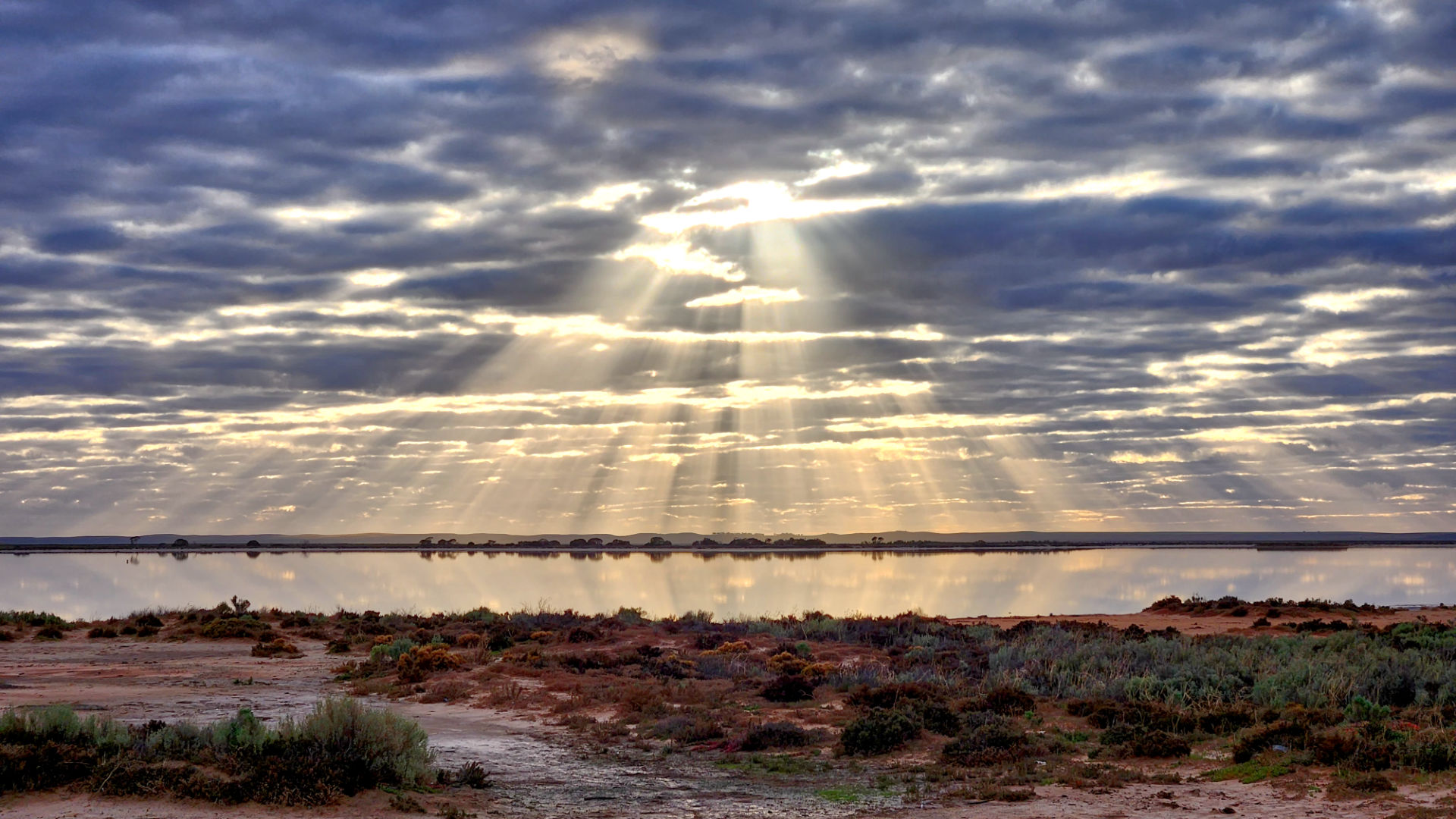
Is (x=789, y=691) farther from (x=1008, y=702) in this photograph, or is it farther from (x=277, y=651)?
(x=277, y=651)

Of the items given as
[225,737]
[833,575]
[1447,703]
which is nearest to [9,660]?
[225,737]

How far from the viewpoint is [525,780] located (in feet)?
49.6

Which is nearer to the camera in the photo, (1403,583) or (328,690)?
(328,690)

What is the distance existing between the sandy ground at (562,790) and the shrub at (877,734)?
4.92ft

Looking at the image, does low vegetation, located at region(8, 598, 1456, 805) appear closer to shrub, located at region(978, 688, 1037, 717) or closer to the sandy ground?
shrub, located at region(978, 688, 1037, 717)

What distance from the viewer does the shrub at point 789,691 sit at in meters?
22.0

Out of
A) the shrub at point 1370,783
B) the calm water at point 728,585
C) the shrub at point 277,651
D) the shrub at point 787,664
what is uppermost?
the shrub at point 1370,783

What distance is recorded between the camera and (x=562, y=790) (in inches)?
572

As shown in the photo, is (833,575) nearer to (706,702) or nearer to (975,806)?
(706,702)

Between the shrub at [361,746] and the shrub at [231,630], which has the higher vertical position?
the shrub at [361,746]

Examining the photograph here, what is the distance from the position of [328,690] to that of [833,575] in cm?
5657

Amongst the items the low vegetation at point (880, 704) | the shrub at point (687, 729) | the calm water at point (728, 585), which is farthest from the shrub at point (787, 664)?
the calm water at point (728, 585)

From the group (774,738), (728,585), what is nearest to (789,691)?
(774,738)

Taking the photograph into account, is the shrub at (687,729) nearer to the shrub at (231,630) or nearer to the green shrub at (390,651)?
the green shrub at (390,651)
